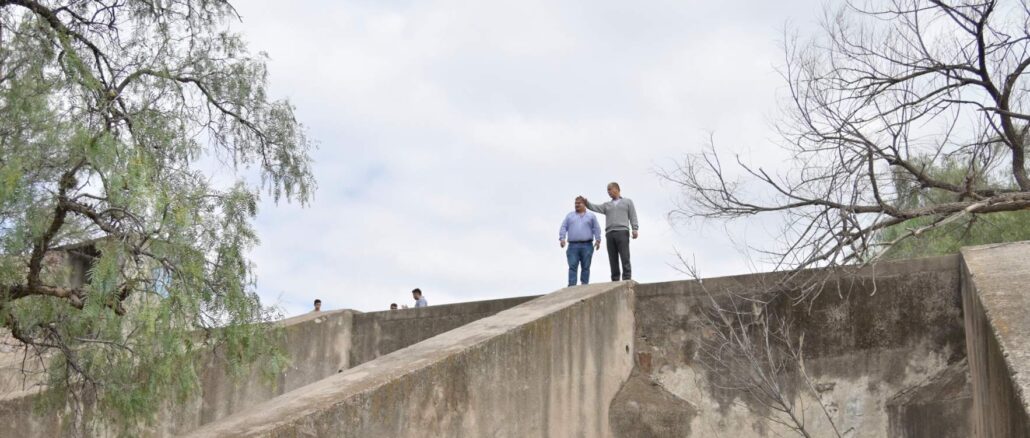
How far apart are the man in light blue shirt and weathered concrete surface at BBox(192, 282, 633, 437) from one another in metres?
1.08

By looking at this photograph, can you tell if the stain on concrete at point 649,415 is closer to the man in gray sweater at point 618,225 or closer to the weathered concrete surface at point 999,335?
the man in gray sweater at point 618,225

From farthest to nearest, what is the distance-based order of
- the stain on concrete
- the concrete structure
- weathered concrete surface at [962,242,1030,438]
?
the stain on concrete < the concrete structure < weathered concrete surface at [962,242,1030,438]

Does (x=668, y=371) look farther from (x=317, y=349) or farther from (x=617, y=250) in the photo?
(x=317, y=349)

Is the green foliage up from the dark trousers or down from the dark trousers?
up

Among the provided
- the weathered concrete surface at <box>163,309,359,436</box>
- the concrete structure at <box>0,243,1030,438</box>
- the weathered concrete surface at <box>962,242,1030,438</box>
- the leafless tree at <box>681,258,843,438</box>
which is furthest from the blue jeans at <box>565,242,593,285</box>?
the weathered concrete surface at <box>962,242,1030,438</box>

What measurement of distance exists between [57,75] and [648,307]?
493cm

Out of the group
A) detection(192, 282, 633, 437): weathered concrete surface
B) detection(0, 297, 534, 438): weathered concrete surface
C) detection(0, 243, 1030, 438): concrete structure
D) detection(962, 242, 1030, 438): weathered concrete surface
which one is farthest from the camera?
detection(0, 297, 534, 438): weathered concrete surface

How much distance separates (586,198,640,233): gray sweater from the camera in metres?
9.40

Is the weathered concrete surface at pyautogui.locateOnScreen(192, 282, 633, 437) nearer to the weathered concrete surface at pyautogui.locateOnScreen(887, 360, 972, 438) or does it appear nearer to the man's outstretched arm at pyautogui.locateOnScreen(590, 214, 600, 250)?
the man's outstretched arm at pyautogui.locateOnScreen(590, 214, 600, 250)

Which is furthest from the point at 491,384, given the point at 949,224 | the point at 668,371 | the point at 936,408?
the point at 949,224

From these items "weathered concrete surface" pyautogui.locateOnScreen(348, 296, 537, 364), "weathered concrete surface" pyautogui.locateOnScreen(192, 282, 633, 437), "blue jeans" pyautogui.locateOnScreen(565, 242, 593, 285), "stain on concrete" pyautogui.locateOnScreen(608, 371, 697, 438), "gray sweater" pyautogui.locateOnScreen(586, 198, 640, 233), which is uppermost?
"gray sweater" pyautogui.locateOnScreen(586, 198, 640, 233)

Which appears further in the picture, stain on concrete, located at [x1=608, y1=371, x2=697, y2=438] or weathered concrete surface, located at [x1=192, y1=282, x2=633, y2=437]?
stain on concrete, located at [x1=608, y1=371, x2=697, y2=438]

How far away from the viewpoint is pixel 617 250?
30.6ft

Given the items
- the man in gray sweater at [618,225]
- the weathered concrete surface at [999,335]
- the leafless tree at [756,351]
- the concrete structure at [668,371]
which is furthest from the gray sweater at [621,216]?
the weathered concrete surface at [999,335]
